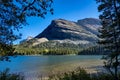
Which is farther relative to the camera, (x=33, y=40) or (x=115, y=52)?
(x=115, y=52)

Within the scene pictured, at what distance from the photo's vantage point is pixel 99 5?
2139 centimetres

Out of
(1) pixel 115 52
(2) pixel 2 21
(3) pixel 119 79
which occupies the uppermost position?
(2) pixel 2 21

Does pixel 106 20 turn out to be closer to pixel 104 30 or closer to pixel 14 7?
pixel 104 30

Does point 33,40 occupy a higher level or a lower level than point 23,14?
lower

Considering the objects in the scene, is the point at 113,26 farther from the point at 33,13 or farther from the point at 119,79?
the point at 33,13

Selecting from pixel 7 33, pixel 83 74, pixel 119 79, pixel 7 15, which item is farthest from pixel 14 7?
pixel 119 79

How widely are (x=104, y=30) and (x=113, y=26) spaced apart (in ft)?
3.41

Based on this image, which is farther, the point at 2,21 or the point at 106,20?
the point at 106,20

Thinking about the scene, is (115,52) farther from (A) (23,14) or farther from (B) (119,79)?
(A) (23,14)

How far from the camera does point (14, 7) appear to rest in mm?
12039

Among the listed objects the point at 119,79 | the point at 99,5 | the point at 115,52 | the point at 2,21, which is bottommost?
the point at 119,79

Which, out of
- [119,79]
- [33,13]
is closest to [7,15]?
[33,13]

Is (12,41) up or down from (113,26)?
down

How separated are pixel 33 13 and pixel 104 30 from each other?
35.7 ft
